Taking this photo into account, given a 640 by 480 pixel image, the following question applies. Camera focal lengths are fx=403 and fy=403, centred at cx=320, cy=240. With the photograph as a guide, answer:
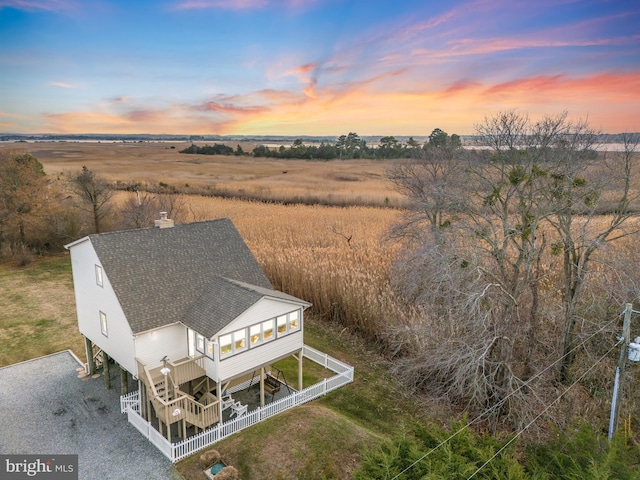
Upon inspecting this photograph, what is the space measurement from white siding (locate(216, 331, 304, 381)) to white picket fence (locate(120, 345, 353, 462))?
148 cm

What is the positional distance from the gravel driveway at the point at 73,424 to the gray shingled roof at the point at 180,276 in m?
3.77

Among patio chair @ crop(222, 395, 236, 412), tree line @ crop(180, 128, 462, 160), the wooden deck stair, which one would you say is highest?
tree line @ crop(180, 128, 462, 160)

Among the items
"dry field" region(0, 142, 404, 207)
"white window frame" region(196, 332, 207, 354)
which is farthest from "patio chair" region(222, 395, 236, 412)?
"dry field" region(0, 142, 404, 207)

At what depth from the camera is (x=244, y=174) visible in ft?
246

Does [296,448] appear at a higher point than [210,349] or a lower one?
lower

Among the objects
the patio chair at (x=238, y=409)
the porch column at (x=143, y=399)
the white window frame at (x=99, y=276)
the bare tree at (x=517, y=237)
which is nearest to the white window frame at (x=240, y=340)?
the patio chair at (x=238, y=409)

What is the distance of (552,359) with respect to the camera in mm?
14648

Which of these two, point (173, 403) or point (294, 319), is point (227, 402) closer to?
point (173, 403)

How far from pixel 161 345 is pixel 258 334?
11.1 ft

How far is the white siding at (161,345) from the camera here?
13.5 metres

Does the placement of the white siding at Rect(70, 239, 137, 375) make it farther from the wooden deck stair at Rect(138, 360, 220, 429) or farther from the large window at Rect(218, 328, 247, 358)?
the large window at Rect(218, 328, 247, 358)

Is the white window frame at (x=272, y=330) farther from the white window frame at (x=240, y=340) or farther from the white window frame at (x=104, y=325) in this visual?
the white window frame at (x=104, y=325)

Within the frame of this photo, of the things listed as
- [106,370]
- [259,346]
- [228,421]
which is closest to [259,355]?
[259,346]

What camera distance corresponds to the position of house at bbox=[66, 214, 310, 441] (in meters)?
13.3
